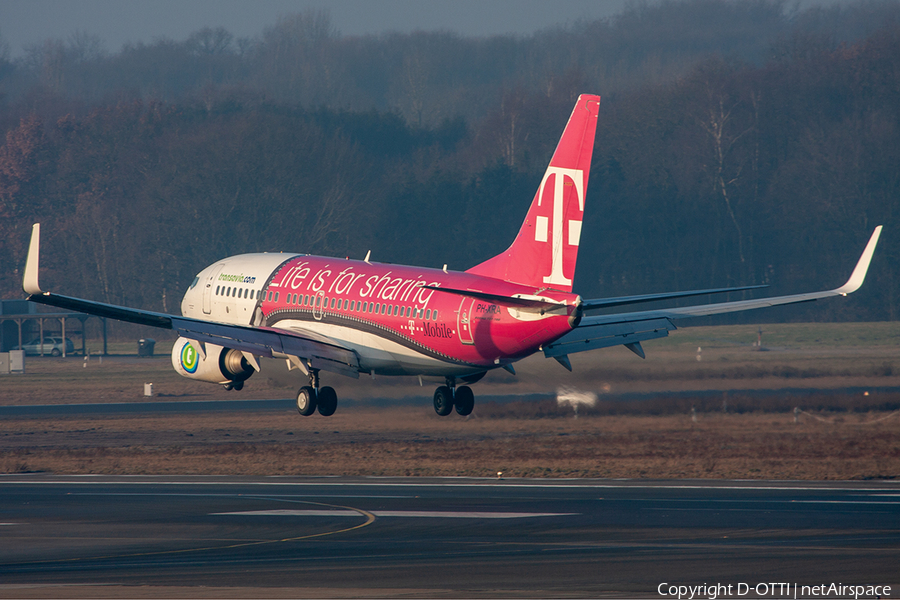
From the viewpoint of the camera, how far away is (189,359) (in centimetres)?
4788

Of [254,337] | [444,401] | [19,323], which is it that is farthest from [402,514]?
[19,323]

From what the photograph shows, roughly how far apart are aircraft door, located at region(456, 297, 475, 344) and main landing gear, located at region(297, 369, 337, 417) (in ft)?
28.3

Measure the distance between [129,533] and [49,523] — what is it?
136 inches

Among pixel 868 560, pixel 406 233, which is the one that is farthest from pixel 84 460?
pixel 406 233

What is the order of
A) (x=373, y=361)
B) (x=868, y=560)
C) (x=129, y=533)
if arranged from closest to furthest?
(x=868, y=560) → (x=129, y=533) → (x=373, y=361)

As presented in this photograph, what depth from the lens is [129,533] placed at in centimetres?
2931

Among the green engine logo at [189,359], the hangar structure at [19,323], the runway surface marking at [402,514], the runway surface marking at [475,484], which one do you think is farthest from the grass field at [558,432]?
the hangar structure at [19,323]

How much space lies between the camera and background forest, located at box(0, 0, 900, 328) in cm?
11988

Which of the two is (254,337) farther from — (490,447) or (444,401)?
(490,447)

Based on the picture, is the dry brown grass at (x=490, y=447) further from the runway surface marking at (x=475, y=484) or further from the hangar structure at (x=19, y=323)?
the hangar structure at (x=19, y=323)

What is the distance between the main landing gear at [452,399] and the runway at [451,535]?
6000 millimetres

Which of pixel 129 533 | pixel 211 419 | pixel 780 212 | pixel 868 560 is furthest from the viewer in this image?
pixel 780 212

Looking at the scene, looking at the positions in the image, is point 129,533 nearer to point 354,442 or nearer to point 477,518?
point 477,518

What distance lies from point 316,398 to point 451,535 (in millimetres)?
19919
